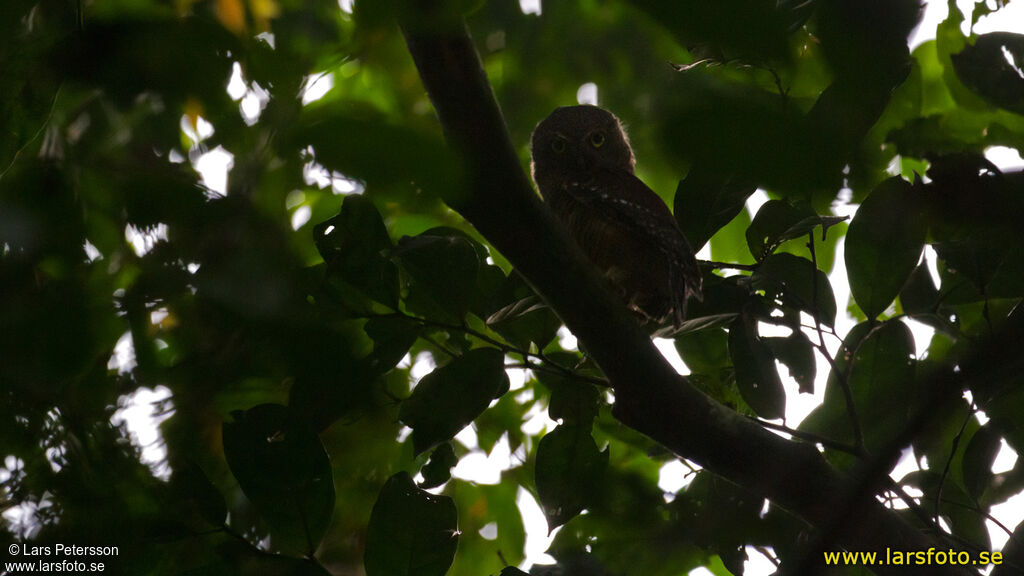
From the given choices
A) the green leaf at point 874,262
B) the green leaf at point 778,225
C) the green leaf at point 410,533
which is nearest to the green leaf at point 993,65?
the green leaf at point 874,262

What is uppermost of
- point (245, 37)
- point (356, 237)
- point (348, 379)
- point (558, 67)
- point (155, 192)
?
point (356, 237)

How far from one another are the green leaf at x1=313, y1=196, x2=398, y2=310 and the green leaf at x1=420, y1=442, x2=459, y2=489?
0.50 meters

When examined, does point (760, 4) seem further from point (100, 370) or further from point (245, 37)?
point (100, 370)

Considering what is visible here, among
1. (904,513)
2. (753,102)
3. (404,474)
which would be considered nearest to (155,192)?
(753,102)

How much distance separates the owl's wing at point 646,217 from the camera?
2838mm

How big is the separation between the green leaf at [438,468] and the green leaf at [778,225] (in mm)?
1103

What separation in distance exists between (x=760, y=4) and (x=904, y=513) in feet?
7.28

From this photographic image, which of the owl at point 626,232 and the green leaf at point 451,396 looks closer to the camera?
the green leaf at point 451,396

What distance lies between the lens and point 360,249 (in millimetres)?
1943

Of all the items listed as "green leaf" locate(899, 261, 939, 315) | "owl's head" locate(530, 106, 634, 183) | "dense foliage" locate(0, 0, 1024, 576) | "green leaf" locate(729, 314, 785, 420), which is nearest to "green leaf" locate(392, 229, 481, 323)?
"dense foliage" locate(0, 0, 1024, 576)

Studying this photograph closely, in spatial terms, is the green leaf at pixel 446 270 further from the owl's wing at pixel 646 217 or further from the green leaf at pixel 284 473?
the owl's wing at pixel 646 217

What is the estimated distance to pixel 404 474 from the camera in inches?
80.9

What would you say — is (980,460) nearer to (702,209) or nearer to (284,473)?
(702,209)

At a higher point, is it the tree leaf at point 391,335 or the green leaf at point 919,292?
the green leaf at point 919,292
